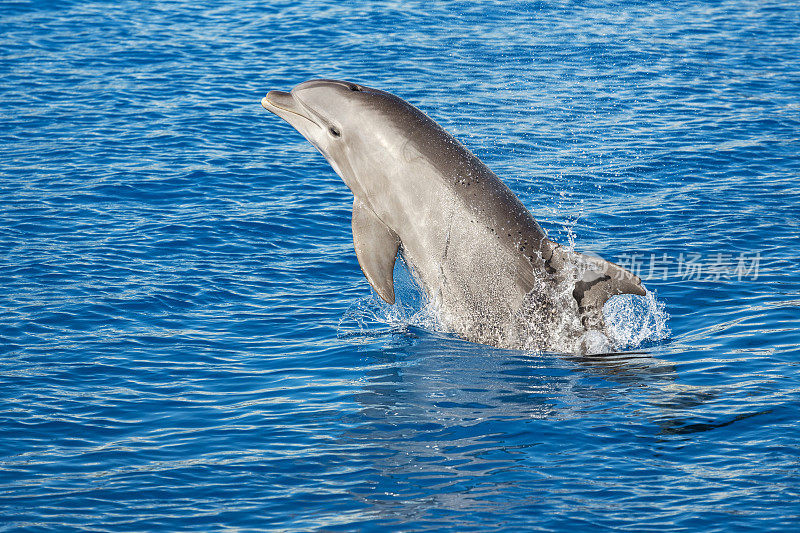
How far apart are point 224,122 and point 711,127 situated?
9.94m

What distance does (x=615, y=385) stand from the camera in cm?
1046

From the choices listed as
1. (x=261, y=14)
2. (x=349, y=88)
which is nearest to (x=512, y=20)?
(x=261, y=14)

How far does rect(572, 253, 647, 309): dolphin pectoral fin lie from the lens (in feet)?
33.6

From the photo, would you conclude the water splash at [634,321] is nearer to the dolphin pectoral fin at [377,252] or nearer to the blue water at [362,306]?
the blue water at [362,306]

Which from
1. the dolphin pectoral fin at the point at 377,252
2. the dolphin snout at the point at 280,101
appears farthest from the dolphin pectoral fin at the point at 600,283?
the dolphin snout at the point at 280,101

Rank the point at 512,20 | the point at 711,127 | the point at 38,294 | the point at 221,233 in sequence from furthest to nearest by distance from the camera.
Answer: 1. the point at 512,20
2. the point at 711,127
3. the point at 221,233
4. the point at 38,294

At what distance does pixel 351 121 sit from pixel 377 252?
1.57 meters

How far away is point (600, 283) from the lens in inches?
416

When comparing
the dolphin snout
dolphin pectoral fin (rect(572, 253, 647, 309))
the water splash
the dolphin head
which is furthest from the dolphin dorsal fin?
the dolphin snout

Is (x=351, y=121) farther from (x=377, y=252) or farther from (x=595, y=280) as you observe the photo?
(x=595, y=280)

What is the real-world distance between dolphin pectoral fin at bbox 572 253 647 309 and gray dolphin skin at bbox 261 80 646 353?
1 centimetres

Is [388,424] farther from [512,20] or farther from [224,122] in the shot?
[512,20]

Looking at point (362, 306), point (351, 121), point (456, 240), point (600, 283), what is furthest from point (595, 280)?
point (362, 306)

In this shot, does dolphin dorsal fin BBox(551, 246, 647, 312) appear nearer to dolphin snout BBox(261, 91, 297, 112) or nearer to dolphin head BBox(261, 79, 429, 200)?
dolphin head BBox(261, 79, 429, 200)
